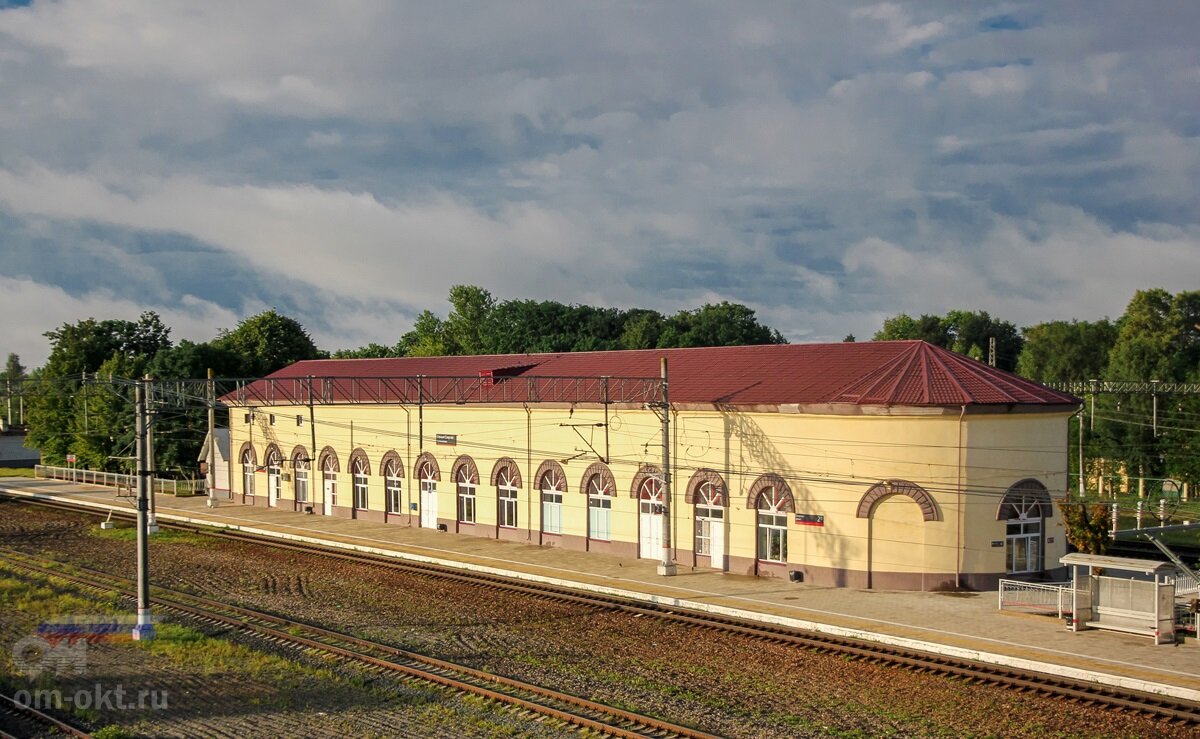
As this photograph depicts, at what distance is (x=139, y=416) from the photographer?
25.7 m

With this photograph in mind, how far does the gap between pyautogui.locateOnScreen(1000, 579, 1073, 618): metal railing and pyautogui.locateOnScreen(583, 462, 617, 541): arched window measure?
14.2 metres

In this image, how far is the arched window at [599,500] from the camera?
119 ft

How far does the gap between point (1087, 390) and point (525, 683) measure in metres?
37.1

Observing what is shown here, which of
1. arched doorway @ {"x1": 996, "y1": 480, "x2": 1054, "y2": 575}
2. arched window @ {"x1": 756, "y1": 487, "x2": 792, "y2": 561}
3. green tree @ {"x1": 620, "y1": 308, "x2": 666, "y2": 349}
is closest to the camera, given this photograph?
arched doorway @ {"x1": 996, "y1": 480, "x2": 1054, "y2": 575}

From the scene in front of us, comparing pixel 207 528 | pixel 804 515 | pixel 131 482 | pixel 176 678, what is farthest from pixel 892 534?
pixel 131 482

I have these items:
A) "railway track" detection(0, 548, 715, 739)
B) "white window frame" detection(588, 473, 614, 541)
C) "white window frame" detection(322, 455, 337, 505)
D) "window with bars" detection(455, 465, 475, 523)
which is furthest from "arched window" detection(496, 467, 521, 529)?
"railway track" detection(0, 548, 715, 739)

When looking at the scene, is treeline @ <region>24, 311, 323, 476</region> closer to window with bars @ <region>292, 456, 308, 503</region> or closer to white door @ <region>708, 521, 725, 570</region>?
window with bars @ <region>292, 456, 308, 503</region>

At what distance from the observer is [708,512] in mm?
33406

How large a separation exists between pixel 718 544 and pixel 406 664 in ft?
46.2

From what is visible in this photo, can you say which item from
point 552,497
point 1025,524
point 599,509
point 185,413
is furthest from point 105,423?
point 1025,524

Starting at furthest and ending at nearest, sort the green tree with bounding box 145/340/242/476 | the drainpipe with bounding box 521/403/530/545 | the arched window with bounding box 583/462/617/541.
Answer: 1. the green tree with bounding box 145/340/242/476
2. the drainpipe with bounding box 521/403/530/545
3. the arched window with bounding box 583/462/617/541

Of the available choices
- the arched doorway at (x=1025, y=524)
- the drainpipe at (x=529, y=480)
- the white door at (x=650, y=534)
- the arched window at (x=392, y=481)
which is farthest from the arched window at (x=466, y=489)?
the arched doorway at (x=1025, y=524)

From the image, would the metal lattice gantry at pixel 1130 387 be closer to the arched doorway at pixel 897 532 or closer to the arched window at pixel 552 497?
the arched doorway at pixel 897 532

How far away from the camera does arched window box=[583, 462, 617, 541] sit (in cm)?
3641
